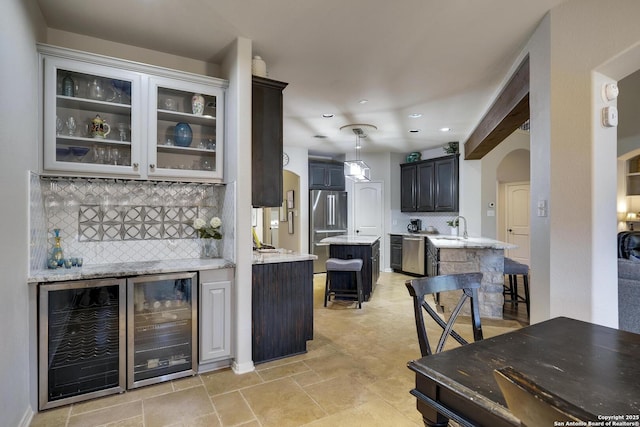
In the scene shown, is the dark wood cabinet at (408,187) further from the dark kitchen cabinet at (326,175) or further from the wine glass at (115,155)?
the wine glass at (115,155)

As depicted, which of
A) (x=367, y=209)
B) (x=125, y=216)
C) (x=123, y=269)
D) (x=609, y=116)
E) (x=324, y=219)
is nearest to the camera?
(x=609, y=116)

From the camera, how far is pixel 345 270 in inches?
174

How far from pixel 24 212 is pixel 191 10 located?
169 centimetres

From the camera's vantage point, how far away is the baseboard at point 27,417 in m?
1.88

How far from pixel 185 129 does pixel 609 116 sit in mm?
3138

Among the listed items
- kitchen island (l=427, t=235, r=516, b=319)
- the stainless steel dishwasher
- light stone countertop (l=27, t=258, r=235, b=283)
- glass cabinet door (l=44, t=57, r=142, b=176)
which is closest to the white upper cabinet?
glass cabinet door (l=44, t=57, r=142, b=176)

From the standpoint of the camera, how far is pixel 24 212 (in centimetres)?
204

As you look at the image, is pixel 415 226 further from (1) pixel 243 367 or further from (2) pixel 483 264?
(1) pixel 243 367

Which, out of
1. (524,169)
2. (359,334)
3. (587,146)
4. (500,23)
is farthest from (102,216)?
(524,169)

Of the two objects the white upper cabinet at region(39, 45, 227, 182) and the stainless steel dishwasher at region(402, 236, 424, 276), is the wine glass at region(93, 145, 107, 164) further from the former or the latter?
the stainless steel dishwasher at region(402, 236, 424, 276)

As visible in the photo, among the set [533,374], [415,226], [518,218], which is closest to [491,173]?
[415,226]

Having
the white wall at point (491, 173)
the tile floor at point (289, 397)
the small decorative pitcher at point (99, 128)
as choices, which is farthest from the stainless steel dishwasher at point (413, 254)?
the small decorative pitcher at point (99, 128)

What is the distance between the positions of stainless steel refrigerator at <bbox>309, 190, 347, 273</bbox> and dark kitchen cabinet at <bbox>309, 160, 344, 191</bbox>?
125 millimetres

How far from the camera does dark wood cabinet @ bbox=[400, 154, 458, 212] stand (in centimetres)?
638
